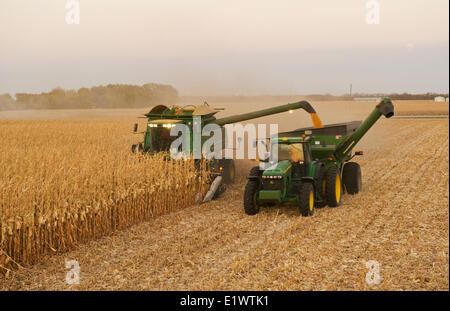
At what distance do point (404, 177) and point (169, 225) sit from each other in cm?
847

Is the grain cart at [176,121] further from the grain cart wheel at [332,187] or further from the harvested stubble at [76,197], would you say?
the grain cart wheel at [332,187]

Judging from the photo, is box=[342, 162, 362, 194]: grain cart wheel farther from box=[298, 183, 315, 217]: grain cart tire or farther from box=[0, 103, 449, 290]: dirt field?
box=[298, 183, 315, 217]: grain cart tire

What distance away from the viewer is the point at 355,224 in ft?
32.0

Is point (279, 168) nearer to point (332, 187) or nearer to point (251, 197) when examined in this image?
point (251, 197)

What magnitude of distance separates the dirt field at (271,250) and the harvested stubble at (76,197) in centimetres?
26

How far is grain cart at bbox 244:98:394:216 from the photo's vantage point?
10204 mm

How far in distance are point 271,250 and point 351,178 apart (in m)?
5.38

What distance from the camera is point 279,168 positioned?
10.4 meters

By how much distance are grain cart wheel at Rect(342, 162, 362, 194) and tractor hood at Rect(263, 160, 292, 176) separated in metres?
2.67

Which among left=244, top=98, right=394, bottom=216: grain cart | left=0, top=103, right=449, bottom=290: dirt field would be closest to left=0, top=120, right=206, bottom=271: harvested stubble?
left=0, top=103, right=449, bottom=290: dirt field

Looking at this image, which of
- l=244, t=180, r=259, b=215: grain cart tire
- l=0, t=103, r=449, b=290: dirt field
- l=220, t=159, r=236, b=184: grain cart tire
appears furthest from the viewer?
l=220, t=159, r=236, b=184: grain cart tire

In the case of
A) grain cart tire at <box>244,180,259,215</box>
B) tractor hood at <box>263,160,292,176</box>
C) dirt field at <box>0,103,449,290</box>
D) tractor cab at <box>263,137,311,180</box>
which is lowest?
dirt field at <box>0,103,449,290</box>

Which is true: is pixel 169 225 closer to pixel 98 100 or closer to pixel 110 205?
pixel 110 205

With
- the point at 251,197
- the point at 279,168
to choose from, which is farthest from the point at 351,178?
the point at 251,197
